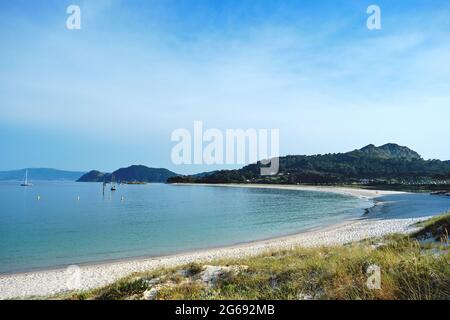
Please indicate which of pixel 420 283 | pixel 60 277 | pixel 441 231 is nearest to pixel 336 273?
pixel 420 283

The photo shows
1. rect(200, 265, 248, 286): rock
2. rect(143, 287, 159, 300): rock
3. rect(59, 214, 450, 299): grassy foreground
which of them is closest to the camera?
rect(59, 214, 450, 299): grassy foreground

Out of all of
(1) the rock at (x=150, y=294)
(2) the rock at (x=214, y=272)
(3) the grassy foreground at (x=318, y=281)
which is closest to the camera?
(3) the grassy foreground at (x=318, y=281)

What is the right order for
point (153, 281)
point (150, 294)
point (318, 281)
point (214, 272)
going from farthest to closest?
1. point (214, 272)
2. point (153, 281)
3. point (150, 294)
4. point (318, 281)

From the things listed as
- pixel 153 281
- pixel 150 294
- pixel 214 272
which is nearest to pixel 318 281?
pixel 150 294

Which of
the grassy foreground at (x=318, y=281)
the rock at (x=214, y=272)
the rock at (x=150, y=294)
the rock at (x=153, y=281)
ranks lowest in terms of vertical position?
the rock at (x=153, y=281)

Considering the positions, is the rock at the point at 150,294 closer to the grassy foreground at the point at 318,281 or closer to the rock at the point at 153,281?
the grassy foreground at the point at 318,281

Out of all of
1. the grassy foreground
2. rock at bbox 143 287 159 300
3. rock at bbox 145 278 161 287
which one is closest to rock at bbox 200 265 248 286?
the grassy foreground

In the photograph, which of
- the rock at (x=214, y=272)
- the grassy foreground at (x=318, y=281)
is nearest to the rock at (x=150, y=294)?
the grassy foreground at (x=318, y=281)

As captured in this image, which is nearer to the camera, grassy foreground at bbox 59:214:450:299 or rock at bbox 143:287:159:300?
grassy foreground at bbox 59:214:450:299

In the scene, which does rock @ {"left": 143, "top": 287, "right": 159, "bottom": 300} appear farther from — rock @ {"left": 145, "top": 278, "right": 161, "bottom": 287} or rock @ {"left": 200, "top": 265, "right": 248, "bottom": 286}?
rock @ {"left": 200, "top": 265, "right": 248, "bottom": 286}

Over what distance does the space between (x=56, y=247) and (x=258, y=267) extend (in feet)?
71.9

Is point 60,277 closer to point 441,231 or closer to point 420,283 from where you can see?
point 420,283

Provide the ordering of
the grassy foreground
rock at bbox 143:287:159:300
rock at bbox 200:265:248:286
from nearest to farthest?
the grassy foreground
rock at bbox 143:287:159:300
rock at bbox 200:265:248:286

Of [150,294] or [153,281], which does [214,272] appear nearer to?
[153,281]
